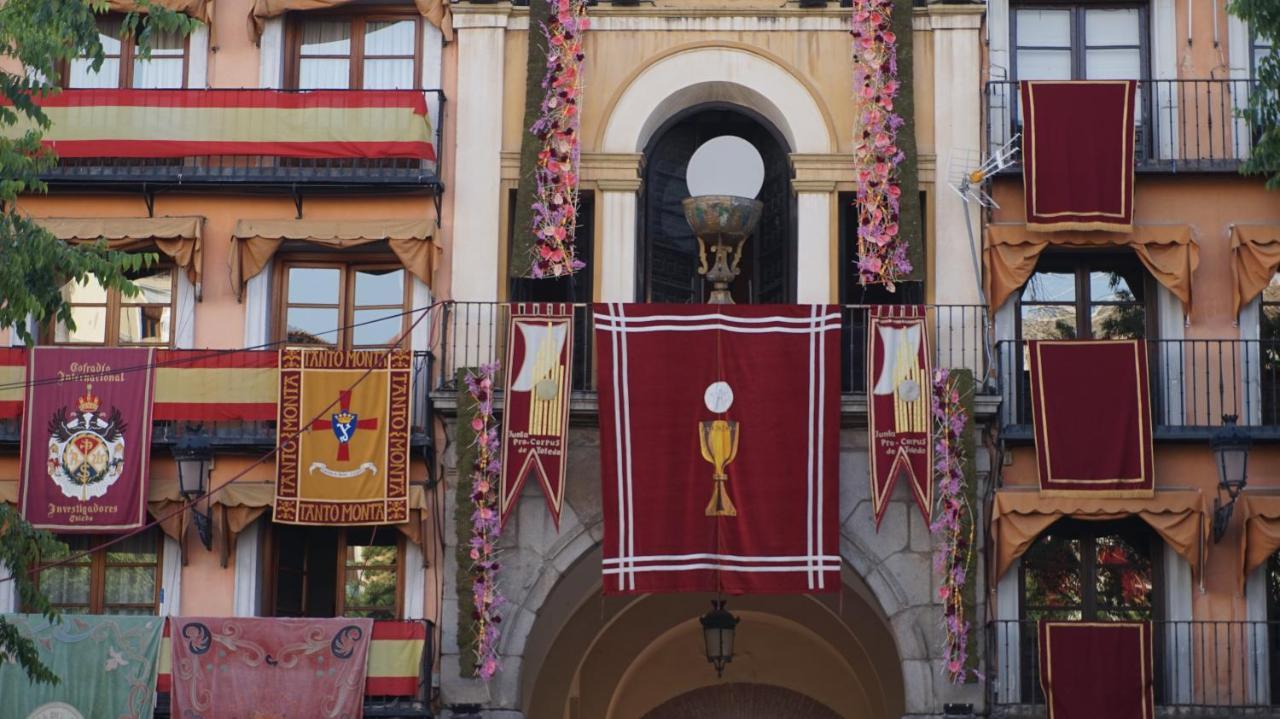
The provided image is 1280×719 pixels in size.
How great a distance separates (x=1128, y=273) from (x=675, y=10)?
5.45 metres

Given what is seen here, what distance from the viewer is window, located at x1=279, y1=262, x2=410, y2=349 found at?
2403cm

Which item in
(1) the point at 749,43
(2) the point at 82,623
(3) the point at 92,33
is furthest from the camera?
(1) the point at 749,43

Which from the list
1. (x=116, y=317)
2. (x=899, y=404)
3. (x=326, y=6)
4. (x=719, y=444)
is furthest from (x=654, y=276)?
(x=116, y=317)

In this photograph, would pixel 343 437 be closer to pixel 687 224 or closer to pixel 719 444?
pixel 719 444

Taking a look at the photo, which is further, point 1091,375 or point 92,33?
point 1091,375

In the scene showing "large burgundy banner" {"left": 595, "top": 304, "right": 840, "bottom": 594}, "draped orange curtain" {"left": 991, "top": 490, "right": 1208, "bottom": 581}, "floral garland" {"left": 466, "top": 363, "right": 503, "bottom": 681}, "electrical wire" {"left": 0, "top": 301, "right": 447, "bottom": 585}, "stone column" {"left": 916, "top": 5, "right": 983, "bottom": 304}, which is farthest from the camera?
"stone column" {"left": 916, "top": 5, "right": 983, "bottom": 304}

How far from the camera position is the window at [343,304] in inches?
946

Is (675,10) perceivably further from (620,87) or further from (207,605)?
(207,605)

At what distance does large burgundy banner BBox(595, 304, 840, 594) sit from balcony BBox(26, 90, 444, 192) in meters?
2.84

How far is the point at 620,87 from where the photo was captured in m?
24.0

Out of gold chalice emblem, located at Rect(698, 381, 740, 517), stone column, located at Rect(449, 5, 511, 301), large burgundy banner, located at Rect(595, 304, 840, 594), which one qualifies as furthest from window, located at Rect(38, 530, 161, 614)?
gold chalice emblem, located at Rect(698, 381, 740, 517)

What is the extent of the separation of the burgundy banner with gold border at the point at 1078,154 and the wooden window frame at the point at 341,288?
653cm

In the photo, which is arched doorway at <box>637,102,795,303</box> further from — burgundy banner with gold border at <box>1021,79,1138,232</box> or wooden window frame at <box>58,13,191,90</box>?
wooden window frame at <box>58,13,191,90</box>

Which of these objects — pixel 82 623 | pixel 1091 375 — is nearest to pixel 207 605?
pixel 82 623
